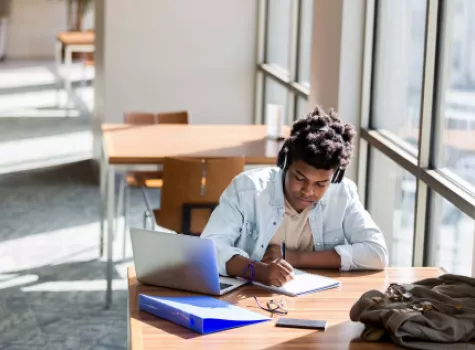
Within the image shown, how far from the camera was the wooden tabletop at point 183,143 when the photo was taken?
15.5 feet

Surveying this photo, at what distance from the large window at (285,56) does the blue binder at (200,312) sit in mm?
3383

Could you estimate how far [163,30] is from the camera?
7.40m

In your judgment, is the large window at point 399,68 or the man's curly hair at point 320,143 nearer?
the man's curly hair at point 320,143

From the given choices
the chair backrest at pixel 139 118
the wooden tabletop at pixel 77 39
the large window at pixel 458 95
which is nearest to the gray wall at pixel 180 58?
the chair backrest at pixel 139 118

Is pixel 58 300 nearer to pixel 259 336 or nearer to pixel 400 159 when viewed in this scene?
pixel 400 159

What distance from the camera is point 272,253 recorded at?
9.92ft

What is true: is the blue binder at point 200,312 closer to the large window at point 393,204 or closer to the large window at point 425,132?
the large window at point 425,132

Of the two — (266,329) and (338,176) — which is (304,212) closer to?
(338,176)

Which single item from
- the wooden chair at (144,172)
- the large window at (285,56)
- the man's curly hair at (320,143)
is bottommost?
the wooden chair at (144,172)

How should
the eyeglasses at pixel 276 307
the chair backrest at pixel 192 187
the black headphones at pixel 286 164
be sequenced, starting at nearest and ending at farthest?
the eyeglasses at pixel 276 307 → the black headphones at pixel 286 164 → the chair backrest at pixel 192 187

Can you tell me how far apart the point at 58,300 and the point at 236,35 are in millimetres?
3262

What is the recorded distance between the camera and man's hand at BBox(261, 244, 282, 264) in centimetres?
298

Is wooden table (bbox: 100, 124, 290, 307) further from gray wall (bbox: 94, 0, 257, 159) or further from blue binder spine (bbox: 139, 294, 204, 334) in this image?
blue binder spine (bbox: 139, 294, 204, 334)


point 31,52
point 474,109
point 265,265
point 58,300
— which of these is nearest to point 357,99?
point 474,109
